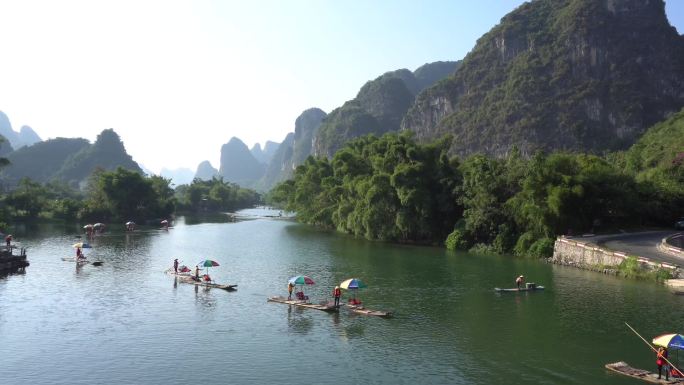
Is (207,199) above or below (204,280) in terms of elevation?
above

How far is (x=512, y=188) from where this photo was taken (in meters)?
61.0

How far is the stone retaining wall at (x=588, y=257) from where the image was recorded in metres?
40.8

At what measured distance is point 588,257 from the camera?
46656 millimetres

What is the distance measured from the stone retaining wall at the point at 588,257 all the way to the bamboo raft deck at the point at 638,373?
19390 mm

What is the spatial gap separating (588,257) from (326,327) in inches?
1090

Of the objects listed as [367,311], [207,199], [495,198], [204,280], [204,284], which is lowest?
[367,311]

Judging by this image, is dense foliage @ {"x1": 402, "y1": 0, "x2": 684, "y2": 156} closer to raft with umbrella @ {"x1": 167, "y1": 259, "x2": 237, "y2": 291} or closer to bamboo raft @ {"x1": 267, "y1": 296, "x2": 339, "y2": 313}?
raft with umbrella @ {"x1": 167, "y1": 259, "x2": 237, "y2": 291}

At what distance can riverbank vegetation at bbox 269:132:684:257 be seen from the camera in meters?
54.5

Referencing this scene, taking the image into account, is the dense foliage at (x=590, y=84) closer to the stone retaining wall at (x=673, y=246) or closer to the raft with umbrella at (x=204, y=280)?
the stone retaining wall at (x=673, y=246)

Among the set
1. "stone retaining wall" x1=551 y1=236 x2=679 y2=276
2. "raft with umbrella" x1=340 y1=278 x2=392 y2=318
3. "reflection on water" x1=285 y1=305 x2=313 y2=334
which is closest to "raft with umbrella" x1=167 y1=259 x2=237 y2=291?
"reflection on water" x1=285 y1=305 x2=313 y2=334

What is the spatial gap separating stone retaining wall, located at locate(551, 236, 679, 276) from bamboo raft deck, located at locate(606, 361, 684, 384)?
19.4m

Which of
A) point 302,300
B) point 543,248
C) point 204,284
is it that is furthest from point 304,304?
point 543,248

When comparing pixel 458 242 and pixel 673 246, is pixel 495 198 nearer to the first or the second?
pixel 458 242

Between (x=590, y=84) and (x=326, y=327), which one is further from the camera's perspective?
(x=590, y=84)
